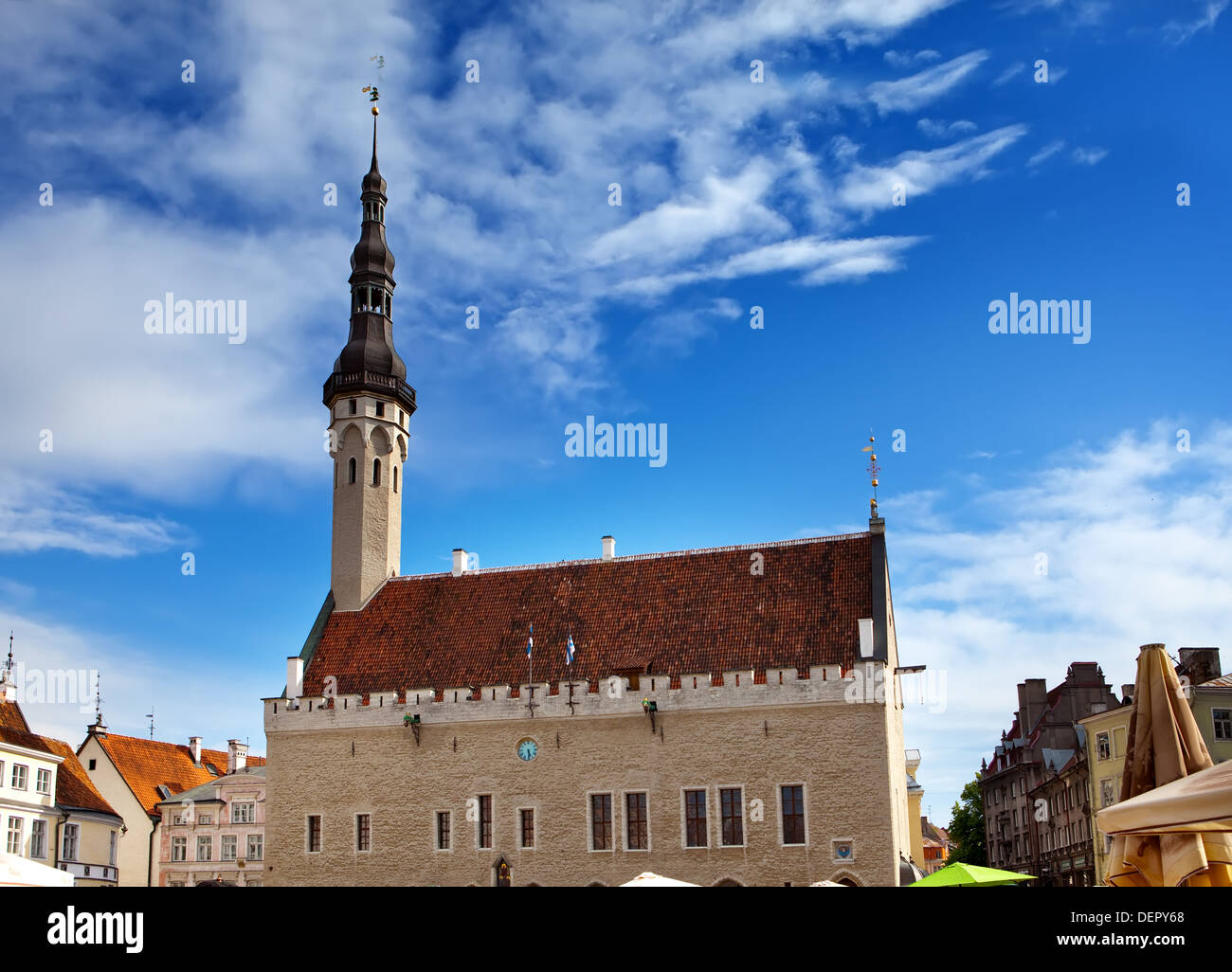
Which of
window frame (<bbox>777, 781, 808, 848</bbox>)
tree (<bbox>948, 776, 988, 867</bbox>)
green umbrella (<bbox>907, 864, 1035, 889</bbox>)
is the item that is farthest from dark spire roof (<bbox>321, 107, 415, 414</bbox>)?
tree (<bbox>948, 776, 988, 867</bbox>)

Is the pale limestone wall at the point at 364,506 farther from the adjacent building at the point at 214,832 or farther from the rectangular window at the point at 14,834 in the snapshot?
the rectangular window at the point at 14,834

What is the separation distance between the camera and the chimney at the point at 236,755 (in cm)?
5266

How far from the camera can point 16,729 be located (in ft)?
136

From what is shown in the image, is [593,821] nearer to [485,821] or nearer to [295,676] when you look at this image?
[485,821]

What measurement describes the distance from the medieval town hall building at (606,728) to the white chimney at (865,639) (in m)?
0.11

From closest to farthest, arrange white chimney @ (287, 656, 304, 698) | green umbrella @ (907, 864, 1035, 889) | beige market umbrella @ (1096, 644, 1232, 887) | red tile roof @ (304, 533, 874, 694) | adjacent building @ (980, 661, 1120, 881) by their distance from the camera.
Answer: beige market umbrella @ (1096, 644, 1232, 887) → green umbrella @ (907, 864, 1035, 889) → red tile roof @ (304, 533, 874, 694) → white chimney @ (287, 656, 304, 698) → adjacent building @ (980, 661, 1120, 881)

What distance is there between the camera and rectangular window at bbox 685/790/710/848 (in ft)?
104

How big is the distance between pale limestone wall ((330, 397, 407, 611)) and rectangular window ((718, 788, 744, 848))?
48.4 ft

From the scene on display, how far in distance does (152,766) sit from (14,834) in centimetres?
1061

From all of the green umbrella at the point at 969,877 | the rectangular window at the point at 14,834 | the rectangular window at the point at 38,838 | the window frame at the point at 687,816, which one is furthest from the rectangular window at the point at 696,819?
the rectangular window at the point at 38,838

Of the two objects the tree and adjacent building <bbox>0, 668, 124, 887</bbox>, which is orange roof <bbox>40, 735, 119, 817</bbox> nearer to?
adjacent building <bbox>0, 668, 124, 887</bbox>
